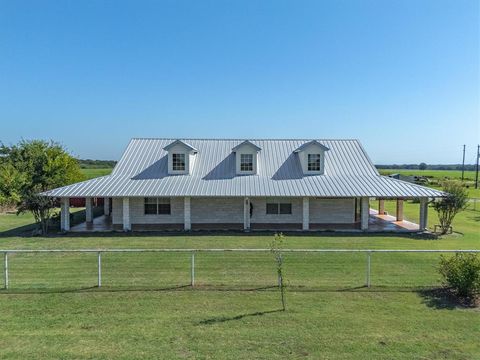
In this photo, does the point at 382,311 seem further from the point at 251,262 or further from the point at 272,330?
the point at 251,262

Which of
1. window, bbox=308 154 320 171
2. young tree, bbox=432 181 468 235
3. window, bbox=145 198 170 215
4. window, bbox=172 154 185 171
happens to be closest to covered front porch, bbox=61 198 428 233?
window, bbox=145 198 170 215

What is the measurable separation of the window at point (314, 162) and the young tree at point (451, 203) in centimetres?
808

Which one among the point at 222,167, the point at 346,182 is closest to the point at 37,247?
the point at 222,167

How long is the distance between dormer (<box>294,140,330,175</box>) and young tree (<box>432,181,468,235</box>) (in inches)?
311

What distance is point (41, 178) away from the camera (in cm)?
2533

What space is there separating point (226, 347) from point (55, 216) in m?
22.5

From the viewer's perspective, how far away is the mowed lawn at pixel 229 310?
735 centimetres

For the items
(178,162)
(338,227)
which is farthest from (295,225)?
(178,162)

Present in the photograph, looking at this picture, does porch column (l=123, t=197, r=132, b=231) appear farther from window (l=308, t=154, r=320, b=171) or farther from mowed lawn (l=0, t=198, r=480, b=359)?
window (l=308, t=154, r=320, b=171)

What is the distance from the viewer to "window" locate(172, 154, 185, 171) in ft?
84.0

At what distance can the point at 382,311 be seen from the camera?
30.6 ft

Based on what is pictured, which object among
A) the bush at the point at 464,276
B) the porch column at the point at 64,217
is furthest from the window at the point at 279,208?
the bush at the point at 464,276

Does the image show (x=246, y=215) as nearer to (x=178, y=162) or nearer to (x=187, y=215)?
(x=187, y=215)

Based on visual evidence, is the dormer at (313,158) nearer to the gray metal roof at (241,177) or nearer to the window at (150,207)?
the gray metal roof at (241,177)
